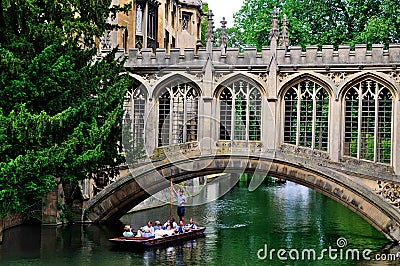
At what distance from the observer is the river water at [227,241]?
15789 millimetres

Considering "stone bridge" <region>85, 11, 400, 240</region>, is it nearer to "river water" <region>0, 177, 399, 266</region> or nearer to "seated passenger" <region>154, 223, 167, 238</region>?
"river water" <region>0, 177, 399, 266</region>

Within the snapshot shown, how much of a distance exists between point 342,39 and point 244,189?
10.9 metres

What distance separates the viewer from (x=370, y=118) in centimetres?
1859

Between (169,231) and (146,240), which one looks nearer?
(146,240)

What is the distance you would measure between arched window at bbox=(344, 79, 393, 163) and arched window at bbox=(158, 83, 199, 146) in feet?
13.2

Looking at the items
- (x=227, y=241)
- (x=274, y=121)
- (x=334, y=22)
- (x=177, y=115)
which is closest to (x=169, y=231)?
(x=227, y=241)

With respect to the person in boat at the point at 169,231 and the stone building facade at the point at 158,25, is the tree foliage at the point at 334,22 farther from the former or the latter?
the person in boat at the point at 169,231

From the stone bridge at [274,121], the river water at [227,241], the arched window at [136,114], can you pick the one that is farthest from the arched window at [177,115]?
the river water at [227,241]

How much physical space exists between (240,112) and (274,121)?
0.98m

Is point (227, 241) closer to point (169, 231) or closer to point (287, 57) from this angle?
point (169, 231)

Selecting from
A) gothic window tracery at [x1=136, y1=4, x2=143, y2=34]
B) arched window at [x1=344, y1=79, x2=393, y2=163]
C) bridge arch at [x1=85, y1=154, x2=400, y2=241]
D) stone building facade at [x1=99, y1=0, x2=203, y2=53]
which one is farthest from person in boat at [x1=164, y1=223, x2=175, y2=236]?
gothic window tracery at [x1=136, y1=4, x2=143, y2=34]

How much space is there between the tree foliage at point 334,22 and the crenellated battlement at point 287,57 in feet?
23.2

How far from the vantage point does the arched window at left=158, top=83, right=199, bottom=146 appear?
19812 mm

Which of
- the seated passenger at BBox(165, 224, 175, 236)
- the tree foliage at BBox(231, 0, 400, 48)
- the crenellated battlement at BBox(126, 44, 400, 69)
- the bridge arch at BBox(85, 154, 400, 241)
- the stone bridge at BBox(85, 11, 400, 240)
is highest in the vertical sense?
the tree foliage at BBox(231, 0, 400, 48)
